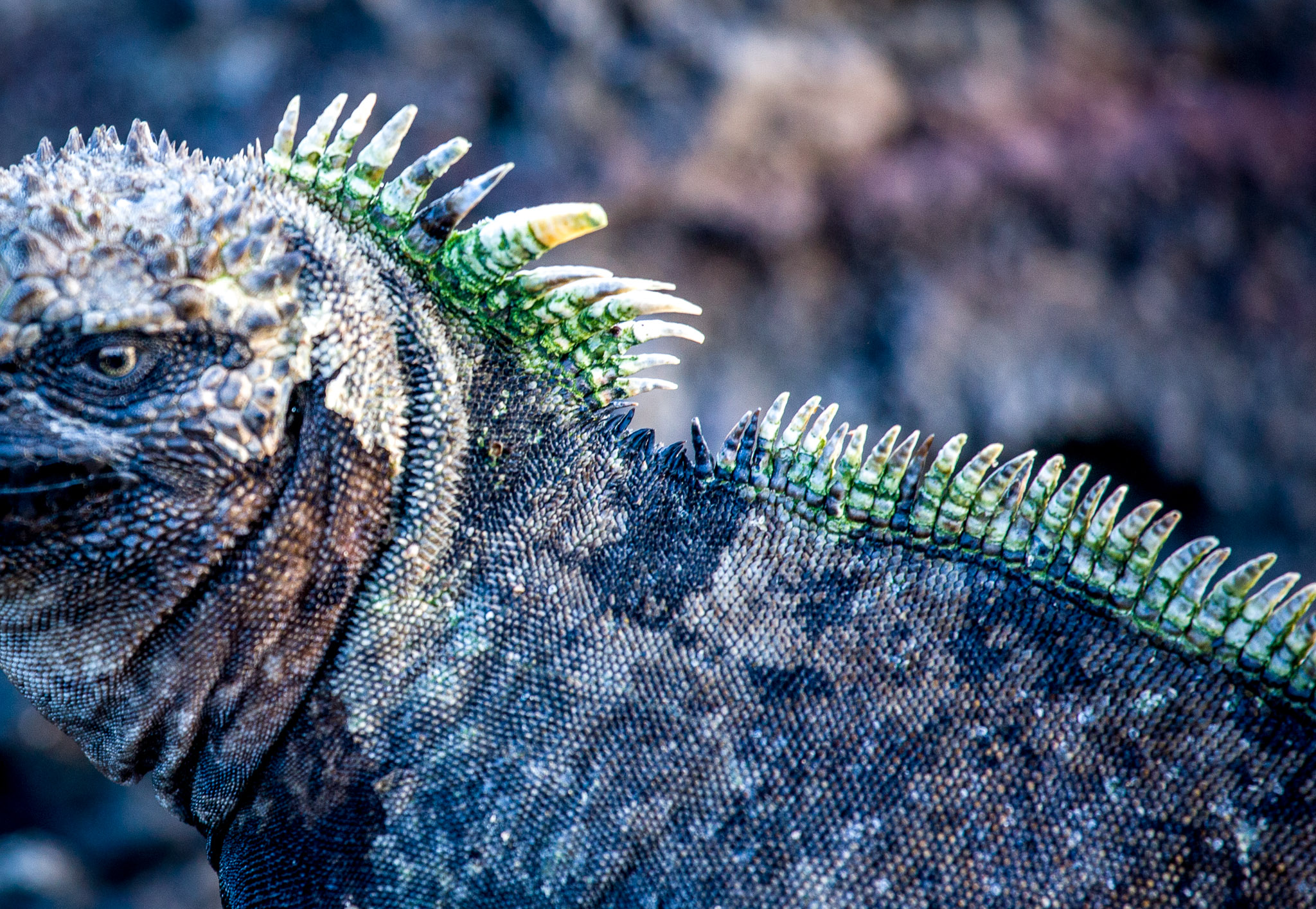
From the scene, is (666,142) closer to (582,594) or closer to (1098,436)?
(1098,436)

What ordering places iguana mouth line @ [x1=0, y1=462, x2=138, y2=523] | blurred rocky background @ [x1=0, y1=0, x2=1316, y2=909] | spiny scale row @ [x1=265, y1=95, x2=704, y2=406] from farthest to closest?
1. blurred rocky background @ [x1=0, y1=0, x2=1316, y2=909]
2. spiny scale row @ [x1=265, y1=95, x2=704, y2=406]
3. iguana mouth line @ [x1=0, y1=462, x2=138, y2=523]

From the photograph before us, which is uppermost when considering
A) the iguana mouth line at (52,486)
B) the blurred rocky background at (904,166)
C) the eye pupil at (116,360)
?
the blurred rocky background at (904,166)

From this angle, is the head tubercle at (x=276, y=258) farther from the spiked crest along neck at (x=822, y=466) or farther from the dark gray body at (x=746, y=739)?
the dark gray body at (x=746, y=739)

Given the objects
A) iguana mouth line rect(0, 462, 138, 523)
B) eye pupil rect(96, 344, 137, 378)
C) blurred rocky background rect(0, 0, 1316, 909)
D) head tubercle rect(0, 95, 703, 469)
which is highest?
blurred rocky background rect(0, 0, 1316, 909)

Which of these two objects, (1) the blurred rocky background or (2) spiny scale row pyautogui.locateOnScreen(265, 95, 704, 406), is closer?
(2) spiny scale row pyautogui.locateOnScreen(265, 95, 704, 406)

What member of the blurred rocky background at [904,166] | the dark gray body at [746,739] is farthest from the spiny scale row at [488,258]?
the blurred rocky background at [904,166]

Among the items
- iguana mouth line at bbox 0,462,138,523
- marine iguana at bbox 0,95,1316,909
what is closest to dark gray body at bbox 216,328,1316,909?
marine iguana at bbox 0,95,1316,909

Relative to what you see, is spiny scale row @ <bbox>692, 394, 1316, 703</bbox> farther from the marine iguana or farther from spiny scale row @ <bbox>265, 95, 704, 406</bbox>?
spiny scale row @ <bbox>265, 95, 704, 406</bbox>

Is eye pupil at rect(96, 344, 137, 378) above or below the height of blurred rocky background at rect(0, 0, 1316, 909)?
below
